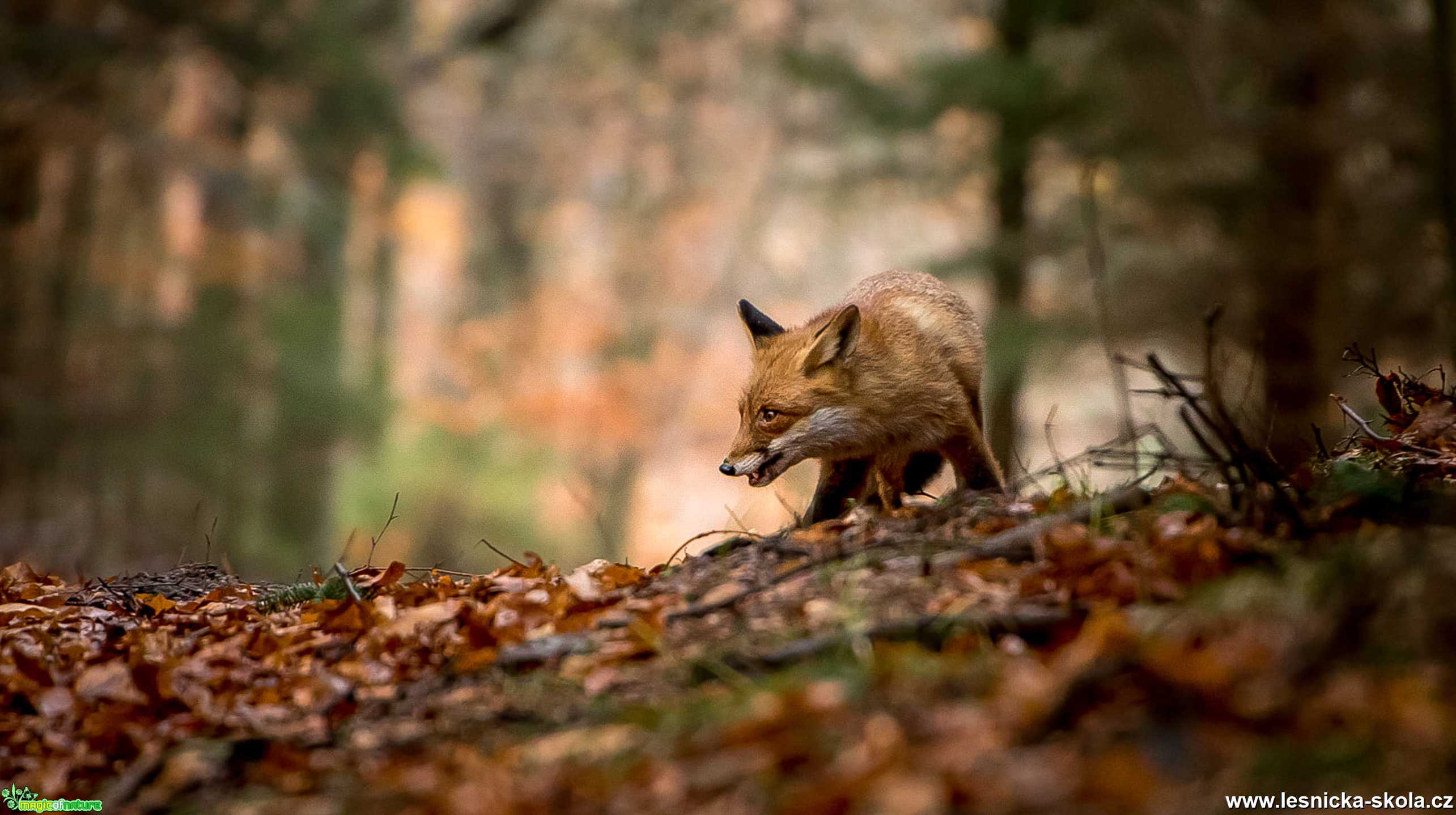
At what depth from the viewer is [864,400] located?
5.59 meters

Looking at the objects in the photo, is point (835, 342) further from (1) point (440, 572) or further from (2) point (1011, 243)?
(2) point (1011, 243)

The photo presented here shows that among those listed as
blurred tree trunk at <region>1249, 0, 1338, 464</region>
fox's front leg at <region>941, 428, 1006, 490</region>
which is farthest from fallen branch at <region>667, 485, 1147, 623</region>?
blurred tree trunk at <region>1249, 0, 1338, 464</region>

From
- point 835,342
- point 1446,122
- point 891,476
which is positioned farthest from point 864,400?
point 1446,122

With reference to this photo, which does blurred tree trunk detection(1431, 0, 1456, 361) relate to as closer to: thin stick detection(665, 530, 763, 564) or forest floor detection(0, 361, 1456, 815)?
forest floor detection(0, 361, 1456, 815)

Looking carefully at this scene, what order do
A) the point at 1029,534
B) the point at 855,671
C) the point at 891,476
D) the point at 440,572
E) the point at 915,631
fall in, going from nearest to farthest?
the point at 855,671, the point at 915,631, the point at 1029,534, the point at 440,572, the point at 891,476

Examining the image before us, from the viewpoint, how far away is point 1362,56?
10086 millimetres

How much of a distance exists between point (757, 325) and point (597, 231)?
910 inches

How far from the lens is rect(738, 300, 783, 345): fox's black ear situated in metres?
6.21

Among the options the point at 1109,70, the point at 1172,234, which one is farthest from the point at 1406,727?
the point at 1109,70

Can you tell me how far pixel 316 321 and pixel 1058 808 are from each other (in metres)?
18.8

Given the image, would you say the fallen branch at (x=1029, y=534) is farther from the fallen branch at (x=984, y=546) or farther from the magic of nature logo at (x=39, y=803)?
the magic of nature logo at (x=39, y=803)

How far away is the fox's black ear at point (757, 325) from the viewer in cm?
621

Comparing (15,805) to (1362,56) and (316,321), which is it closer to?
(1362,56)

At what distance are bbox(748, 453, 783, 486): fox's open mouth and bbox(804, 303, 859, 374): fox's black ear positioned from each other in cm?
54
